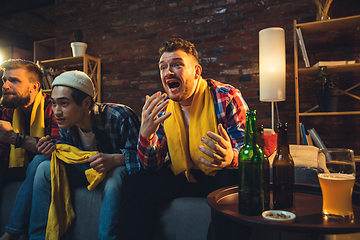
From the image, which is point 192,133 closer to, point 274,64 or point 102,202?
point 102,202

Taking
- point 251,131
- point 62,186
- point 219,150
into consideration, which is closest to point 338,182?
point 251,131

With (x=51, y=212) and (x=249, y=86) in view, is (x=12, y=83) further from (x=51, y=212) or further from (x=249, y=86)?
(x=249, y=86)

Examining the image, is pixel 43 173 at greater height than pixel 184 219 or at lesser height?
greater

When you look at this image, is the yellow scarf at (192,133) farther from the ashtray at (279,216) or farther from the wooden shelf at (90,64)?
the wooden shelf at (90,64)

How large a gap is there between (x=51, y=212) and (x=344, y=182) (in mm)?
1271

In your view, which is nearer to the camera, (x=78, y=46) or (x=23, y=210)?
(x=23, y=210)

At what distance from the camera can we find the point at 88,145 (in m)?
1.53

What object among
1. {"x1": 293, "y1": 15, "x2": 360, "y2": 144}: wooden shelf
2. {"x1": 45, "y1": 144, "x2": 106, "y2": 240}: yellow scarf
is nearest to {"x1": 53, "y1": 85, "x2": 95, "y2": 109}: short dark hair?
{"x1": 45, "y1": 144, "x2": 106, "y2": 240}: yellow scarf

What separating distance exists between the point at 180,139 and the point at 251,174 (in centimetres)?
60

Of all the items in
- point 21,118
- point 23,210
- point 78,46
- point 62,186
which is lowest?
point 23,210

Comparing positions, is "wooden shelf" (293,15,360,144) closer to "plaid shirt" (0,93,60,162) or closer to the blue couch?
the blue couch

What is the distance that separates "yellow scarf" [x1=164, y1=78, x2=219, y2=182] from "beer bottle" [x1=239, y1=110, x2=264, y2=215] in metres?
0.49

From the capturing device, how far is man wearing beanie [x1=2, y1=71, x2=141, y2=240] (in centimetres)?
123

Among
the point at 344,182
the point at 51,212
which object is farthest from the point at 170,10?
the point at 344,182
